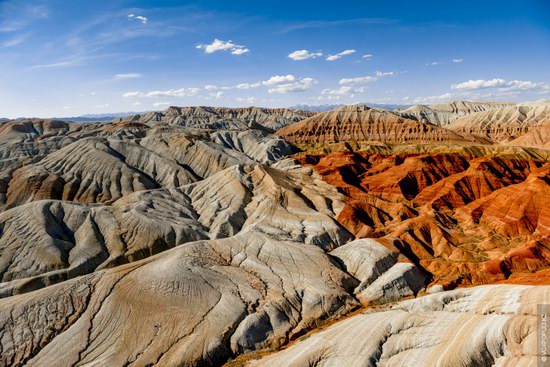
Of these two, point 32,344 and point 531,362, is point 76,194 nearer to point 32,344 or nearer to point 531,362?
point 32,344

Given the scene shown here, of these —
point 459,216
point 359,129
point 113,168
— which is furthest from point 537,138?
point 113,168

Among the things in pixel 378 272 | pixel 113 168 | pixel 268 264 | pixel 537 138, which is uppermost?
pixel 537 138

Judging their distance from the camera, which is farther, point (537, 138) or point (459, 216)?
point (537, 138)

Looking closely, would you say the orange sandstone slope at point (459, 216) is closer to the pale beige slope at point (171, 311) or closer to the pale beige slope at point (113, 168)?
the pale beige slope at point (171, 311)

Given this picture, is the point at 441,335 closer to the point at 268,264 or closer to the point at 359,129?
the point at 268,264

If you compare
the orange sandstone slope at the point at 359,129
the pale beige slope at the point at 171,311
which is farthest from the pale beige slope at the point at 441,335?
the orange sandstone slope at the point at 359,129

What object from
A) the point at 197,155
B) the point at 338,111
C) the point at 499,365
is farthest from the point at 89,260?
the point at 338,111
